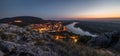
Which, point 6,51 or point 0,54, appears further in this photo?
point 6,51

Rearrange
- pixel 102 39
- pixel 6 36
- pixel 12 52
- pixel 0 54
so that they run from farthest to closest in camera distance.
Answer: pixel 102 39 → pixel 6 36 → pixel 12 52 → pixel 0 54

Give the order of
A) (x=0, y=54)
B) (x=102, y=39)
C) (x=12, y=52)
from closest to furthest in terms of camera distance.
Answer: (x=0, y=54) < (x=12, y=52) < (x=102, y=39)

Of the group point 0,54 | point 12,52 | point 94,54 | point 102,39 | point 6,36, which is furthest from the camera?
point 102,39

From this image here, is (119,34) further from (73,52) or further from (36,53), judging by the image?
(36,53)

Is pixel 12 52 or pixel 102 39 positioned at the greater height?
pixel 12 52

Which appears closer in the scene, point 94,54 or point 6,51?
point 6,51

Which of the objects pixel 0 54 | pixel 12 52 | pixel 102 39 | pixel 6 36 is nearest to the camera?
pixel 0 54

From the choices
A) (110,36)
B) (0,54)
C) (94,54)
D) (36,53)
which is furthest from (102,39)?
(0,54)

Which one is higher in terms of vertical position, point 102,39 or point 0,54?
point 0,54

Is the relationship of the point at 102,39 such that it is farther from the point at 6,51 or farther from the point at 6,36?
the point at 6,51
